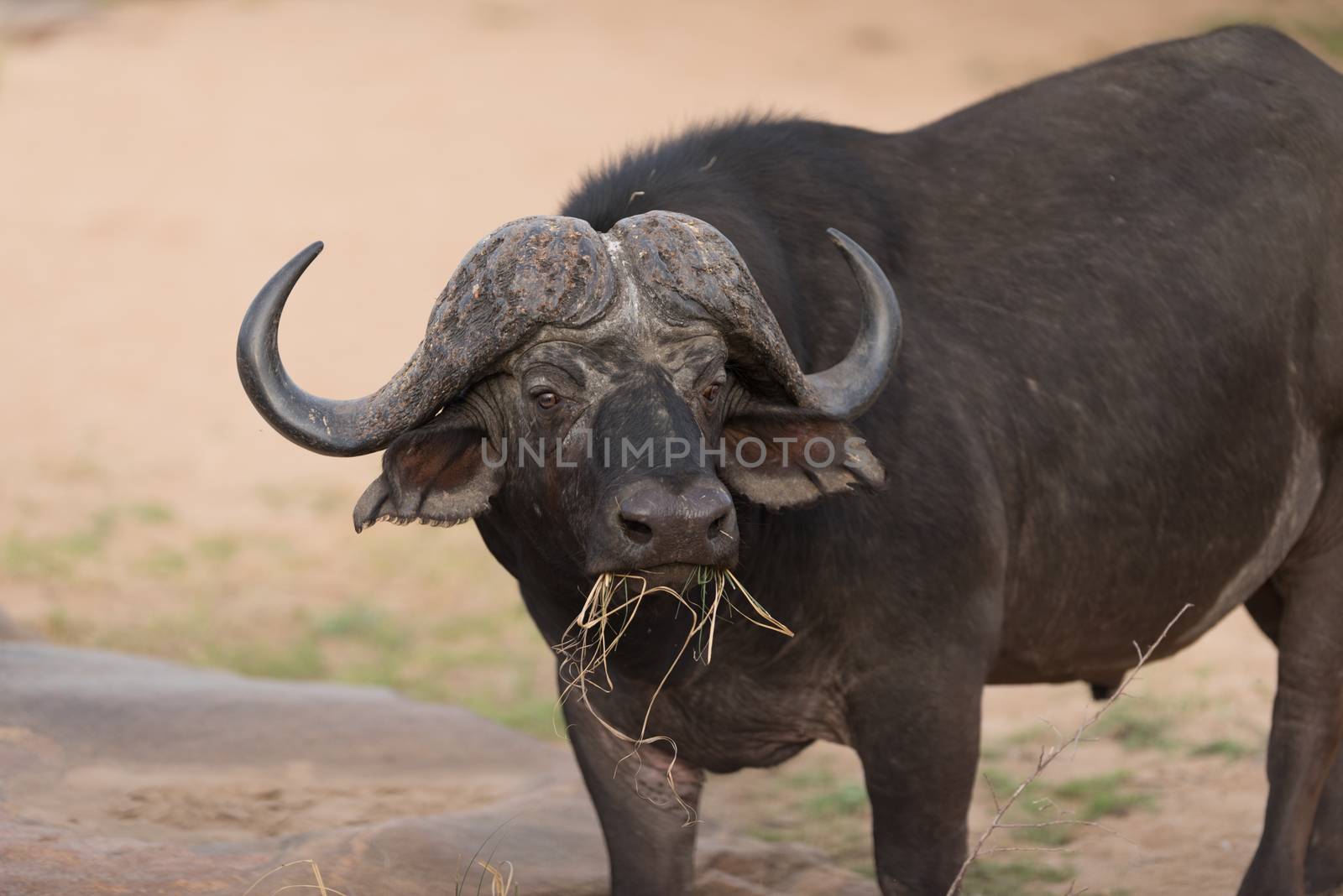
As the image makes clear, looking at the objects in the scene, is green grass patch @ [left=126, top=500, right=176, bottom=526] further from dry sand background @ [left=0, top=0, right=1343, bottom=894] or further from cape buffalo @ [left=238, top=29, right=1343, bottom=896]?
cape buffalo @ [left=238, top=29, right=1343, bottom=896]

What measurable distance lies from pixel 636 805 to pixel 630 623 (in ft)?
2.23

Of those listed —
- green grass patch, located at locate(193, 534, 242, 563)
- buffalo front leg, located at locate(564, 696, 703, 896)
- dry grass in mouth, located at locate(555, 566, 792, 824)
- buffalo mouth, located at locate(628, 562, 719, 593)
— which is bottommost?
green grass patch, located at locate(193, 534, 242, 563)

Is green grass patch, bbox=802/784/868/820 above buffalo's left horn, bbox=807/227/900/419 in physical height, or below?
below

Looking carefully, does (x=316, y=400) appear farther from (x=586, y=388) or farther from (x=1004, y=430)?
(x=1004, y=430)

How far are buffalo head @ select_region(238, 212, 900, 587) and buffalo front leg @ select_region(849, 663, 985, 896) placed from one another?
0.59 meters

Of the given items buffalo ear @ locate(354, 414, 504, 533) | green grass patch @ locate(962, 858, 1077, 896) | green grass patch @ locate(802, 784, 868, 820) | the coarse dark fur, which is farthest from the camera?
green grass patch @ locate(802, 784, 868, 820)

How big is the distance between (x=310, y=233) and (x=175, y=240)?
1.22 meters

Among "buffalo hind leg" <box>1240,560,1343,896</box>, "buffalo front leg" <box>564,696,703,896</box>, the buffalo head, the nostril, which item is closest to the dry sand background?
"buffalo hind leg" <box>1240,560,1343,896</box>

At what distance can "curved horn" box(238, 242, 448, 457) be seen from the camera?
139 inches

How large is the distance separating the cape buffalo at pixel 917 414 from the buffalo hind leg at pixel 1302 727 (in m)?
0.01

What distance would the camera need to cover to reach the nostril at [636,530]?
331 centimetres

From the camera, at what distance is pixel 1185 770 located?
645cm

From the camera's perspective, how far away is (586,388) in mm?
3609

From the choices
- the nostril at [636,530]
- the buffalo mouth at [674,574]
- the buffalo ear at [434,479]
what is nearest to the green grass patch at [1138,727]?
the buffalo mouth at [674,574]
